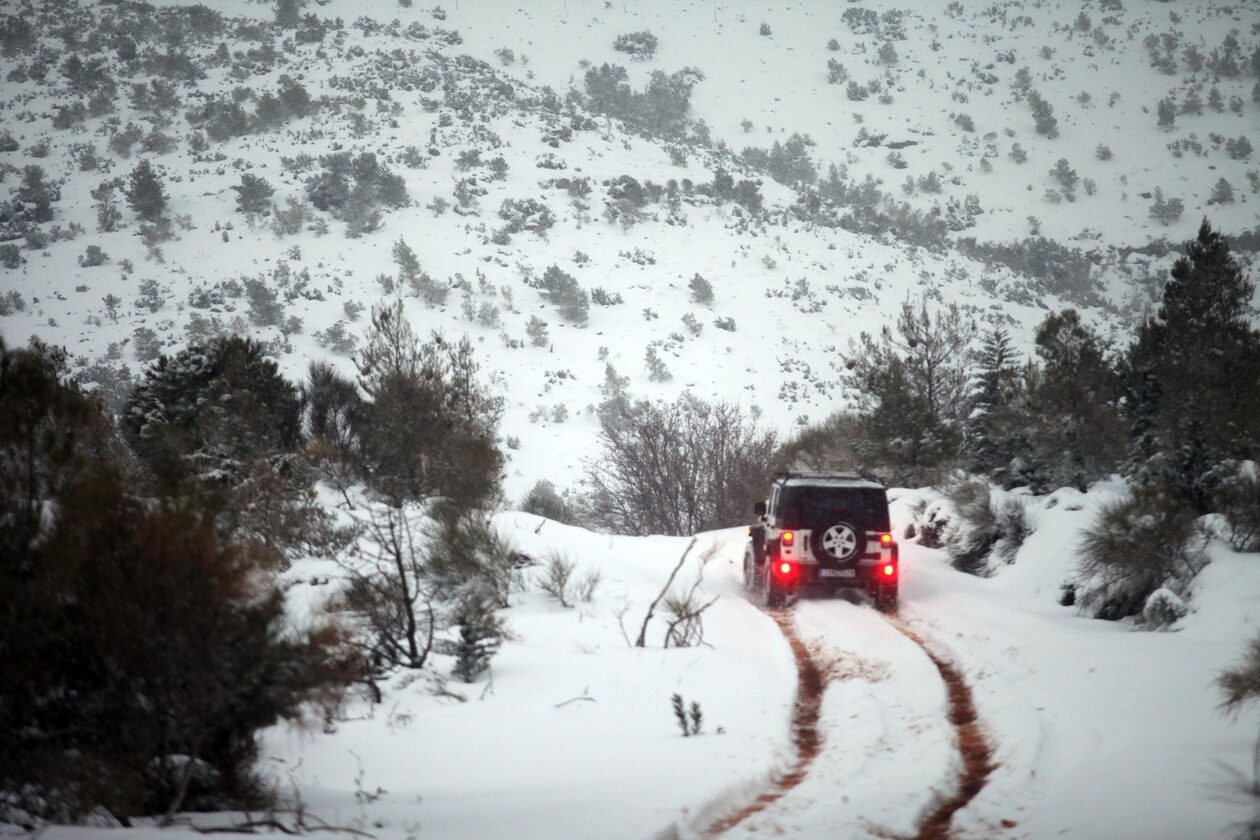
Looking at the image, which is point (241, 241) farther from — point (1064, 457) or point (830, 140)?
point (830, 140)

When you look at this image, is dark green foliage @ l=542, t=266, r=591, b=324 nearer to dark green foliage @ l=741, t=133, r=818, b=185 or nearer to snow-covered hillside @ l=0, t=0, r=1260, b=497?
snow-covered hillside @ l=0, t=0, r=1260, b=497

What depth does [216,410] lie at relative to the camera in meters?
18.0

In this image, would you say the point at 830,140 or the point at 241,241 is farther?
the point at 830,140

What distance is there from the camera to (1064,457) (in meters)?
17.3

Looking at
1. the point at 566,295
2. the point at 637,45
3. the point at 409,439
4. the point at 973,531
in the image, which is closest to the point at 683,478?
the point at 973,531

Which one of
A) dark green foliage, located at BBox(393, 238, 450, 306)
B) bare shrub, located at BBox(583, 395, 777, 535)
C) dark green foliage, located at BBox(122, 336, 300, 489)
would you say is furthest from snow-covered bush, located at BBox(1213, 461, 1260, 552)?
dark green foliage, located at BBox(393, 238, 450, 306)

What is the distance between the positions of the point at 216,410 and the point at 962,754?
18.2 metres

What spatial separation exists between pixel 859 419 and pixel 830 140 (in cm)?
9734

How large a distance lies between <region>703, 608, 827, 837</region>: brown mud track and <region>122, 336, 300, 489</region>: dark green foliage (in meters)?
13.0

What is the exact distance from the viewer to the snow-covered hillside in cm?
4847

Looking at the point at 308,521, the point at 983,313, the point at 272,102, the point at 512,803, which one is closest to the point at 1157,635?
the point at 512,803

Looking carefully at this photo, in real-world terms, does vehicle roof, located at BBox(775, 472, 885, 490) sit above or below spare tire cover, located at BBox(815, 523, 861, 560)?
above

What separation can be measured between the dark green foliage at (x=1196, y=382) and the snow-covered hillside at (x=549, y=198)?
21.9m

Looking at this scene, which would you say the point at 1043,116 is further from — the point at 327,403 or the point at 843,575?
the point at 843,575
